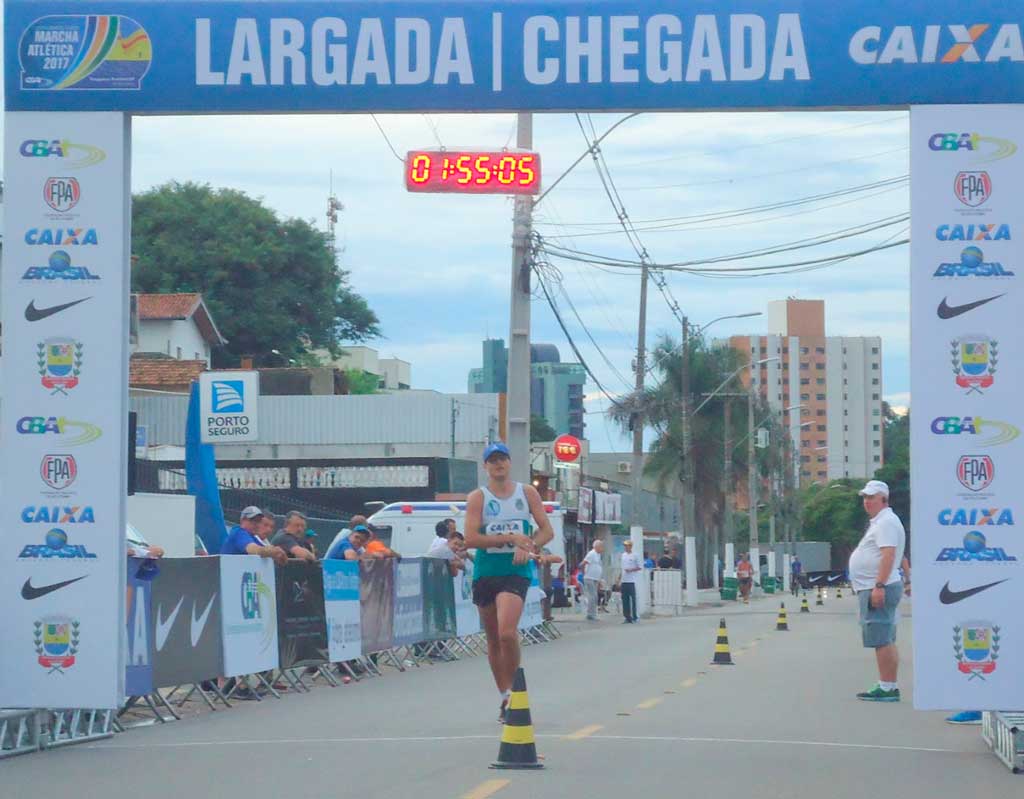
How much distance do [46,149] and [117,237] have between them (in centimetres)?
81

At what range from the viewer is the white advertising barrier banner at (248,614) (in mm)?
14789

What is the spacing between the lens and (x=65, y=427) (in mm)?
11242

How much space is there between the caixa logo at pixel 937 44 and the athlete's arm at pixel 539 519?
3.70 m

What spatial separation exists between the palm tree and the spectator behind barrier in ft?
139

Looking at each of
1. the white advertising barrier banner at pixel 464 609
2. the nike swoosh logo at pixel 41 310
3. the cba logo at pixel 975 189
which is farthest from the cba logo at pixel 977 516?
the white advertising barrier banner at pixel 464 609

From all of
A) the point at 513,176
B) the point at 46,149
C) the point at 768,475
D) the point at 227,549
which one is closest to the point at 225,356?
the point at 768,475

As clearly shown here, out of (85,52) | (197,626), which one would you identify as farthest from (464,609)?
(85,52)

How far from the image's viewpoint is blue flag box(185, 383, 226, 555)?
71.2 ft

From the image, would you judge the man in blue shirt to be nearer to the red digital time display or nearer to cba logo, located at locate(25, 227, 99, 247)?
cba logo, located at locate(25, 227, 99, 247)

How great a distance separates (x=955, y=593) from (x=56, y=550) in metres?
6.06

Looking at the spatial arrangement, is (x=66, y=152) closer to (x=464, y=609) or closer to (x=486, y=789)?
(x=486, y=789)

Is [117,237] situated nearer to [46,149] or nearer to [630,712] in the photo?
[46,149]

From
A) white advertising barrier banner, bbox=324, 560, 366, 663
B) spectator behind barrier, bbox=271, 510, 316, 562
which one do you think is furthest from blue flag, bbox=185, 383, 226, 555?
white advertising barrier banner, bbox=324, 560, 366, 663

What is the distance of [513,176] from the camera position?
918 inches
